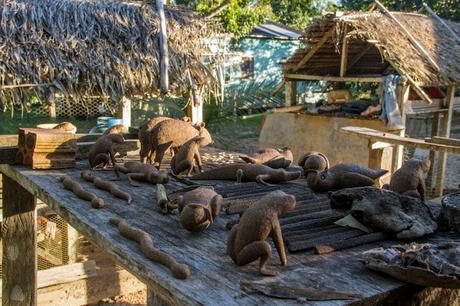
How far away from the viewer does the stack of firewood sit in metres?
4.12

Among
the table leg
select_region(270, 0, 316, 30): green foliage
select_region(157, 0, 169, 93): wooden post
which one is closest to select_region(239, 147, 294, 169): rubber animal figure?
the table leg

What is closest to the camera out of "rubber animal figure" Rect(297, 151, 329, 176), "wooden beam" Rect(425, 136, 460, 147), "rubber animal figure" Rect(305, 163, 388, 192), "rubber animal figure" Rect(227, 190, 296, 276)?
"rubber animal figure" Rect(227, 190, 296, 276)

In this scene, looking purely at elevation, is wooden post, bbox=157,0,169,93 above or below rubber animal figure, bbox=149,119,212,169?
above

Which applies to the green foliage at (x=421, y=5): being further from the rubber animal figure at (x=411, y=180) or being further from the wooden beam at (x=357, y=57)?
the rubber animal figure at (x=411, y=180)

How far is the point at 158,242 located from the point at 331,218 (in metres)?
0.94

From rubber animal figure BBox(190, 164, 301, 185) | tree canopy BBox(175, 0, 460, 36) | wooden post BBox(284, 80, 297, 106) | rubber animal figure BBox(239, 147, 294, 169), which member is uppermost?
tree canopy BBox(175, 0, 460, 36)

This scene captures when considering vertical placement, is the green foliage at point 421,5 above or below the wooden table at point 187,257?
above

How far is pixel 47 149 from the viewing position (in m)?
4.14

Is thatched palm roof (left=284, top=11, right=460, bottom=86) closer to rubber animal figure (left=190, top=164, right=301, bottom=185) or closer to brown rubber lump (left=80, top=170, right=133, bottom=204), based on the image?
rubber animal figure (left=190, top=164, right=301, bottom=185)

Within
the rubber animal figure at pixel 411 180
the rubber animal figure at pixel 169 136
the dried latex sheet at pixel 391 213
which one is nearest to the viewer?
the dried latex sheet at pixel 391 213

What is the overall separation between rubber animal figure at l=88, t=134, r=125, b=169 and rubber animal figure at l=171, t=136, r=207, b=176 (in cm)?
49

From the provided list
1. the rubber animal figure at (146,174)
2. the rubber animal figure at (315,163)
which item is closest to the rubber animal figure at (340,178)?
the rubber animal figure at (315,163)

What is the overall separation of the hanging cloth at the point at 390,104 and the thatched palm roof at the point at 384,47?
22 centimetres

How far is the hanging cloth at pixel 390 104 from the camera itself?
8.16m
